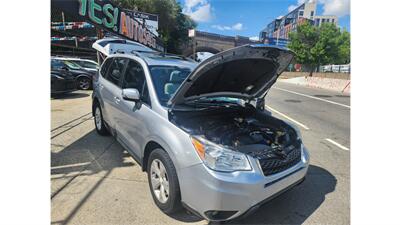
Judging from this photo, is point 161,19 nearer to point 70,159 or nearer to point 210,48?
point 210,48

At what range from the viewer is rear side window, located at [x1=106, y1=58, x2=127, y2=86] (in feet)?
14.2

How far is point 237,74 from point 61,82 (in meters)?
8.92

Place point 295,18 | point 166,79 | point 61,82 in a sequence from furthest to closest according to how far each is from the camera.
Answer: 1. point 295,18
2. point 61,82
3. point 166,79

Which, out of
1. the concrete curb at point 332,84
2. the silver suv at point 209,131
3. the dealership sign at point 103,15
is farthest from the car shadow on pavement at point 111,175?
the concrete curb at point 332,84

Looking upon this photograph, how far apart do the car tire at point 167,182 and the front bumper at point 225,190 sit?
12cm

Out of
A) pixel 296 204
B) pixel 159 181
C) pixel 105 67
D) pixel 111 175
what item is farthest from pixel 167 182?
pixel 105 67

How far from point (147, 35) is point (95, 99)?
1589 cm

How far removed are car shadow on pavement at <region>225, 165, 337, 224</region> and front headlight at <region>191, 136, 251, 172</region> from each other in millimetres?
632

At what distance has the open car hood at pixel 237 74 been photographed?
290cm

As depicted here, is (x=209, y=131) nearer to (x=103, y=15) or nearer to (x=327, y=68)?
(x=103, y=15)

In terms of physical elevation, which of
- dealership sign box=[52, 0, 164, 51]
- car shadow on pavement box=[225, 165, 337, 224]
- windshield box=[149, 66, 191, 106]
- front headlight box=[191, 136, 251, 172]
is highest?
dealership sign box=[52, 0, 164, 51]

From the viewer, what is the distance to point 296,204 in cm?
314

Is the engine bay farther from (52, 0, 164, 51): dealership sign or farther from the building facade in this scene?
the building facade

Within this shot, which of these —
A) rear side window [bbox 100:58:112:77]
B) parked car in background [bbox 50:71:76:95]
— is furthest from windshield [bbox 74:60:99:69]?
rear side window [bbox 100:58:112:77]
